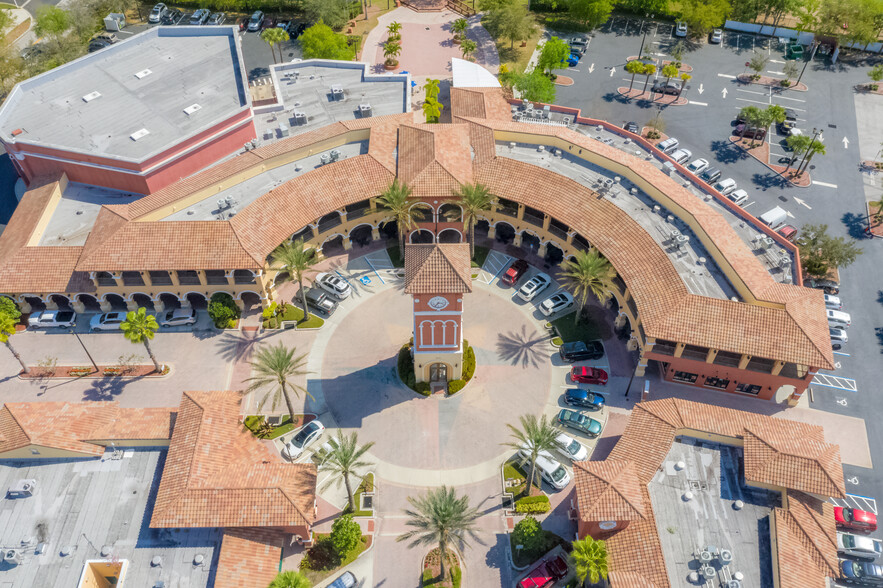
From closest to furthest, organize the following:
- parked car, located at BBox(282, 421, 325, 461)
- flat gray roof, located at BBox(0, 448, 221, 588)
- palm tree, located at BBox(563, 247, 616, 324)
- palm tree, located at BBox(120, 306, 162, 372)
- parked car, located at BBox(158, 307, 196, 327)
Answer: flat gray roof, located at BBox(0, 448, 221, 588)
parked car, located at BBox(282, 421, 325, 461)
palm tree, located at BBox(120, 306, 162, 372)
palm tree, located at BBox(563, 247, 616, 324)
parked car, located at BBox(158, 307, 196, 327)

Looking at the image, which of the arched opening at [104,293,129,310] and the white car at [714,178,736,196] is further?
the white car at [714,178,736,196]

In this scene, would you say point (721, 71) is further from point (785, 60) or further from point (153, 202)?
point (153, 202)

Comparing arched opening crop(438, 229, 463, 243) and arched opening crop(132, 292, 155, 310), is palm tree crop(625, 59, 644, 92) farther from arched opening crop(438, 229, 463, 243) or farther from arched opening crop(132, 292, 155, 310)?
arched opening crop(132, 292, 155, 310)

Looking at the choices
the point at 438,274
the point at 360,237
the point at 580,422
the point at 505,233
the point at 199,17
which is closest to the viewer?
the point at 438,274

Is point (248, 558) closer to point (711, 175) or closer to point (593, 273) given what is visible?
point (593, 273)

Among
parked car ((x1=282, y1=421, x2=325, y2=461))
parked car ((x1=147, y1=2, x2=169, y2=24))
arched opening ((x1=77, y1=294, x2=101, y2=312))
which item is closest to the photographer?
parked car ((x1=282, y1=421, x2=325, y2=461))

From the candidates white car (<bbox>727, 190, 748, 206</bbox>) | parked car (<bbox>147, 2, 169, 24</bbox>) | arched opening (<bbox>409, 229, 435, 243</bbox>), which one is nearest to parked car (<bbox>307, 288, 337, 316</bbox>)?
arched opening (<bbox>409, 229, 435, 243</bbox>)

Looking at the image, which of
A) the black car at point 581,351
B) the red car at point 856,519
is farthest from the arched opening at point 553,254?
the red car at point 856,519

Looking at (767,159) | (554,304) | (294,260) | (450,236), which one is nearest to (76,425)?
(294,260)

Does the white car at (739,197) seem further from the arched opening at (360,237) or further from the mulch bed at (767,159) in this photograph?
the arched opening at (360,237)
